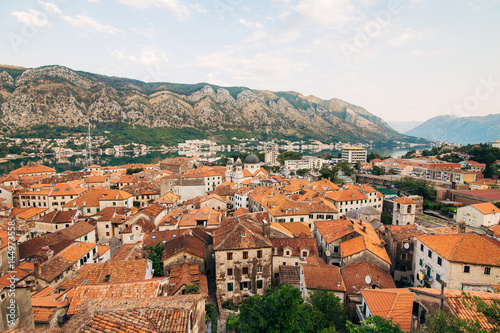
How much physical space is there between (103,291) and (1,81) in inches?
10695

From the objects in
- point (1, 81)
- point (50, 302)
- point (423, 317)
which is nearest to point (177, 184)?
point (50, 302)

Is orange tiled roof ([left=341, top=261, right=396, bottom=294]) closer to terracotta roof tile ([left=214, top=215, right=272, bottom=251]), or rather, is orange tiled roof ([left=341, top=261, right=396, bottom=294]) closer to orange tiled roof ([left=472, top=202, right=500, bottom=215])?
terracotta roof tile ([left=214, top=215, right=272, bottom=251])

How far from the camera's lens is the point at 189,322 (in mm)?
8359

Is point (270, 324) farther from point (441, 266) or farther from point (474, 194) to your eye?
point (474, 194)

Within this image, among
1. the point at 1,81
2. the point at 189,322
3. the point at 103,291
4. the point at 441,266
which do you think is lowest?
the point at 441,266

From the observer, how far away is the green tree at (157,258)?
2330 centimetres

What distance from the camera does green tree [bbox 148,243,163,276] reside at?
2330 cm

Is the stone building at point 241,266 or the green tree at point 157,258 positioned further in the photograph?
the green tree at point 157,258

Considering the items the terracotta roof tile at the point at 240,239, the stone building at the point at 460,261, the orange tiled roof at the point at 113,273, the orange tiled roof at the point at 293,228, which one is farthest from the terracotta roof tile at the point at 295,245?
the orange tiled roof at the point at 113,273

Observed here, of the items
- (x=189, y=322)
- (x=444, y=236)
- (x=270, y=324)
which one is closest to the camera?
(x=189, y=322)

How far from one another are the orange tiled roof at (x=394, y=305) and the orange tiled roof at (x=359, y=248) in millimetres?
8432

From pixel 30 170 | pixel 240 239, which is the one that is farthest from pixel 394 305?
pixel 30 170

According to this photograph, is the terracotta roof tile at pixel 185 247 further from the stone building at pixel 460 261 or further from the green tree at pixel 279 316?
the stone building at pixel 460 261

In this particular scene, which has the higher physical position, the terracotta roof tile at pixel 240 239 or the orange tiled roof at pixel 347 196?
the terracotta roof tile at pixel 240 239
